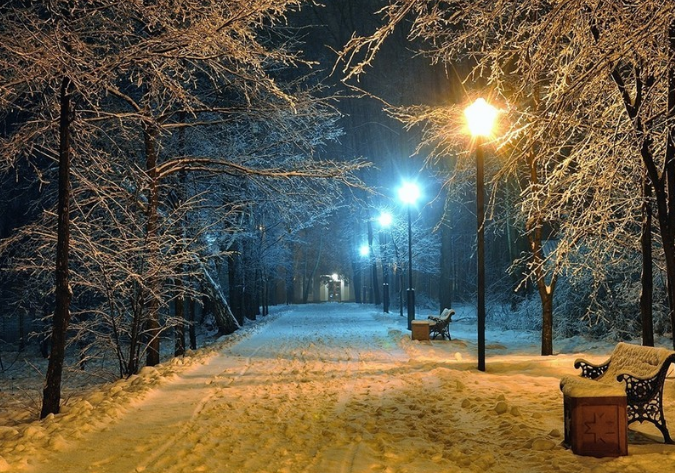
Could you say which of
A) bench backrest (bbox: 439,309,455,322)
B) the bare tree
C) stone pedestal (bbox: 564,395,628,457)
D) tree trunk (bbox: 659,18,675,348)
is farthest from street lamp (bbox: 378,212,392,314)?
stone pedestal (bbox: 564,395,628,457)

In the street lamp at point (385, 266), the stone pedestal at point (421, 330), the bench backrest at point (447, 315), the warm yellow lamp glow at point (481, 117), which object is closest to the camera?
the warm yellow lamp glow at point (481, 117)

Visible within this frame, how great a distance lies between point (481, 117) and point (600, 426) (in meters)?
7.19

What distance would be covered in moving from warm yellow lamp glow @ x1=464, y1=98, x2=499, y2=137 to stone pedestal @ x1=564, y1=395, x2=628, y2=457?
22.6 ft

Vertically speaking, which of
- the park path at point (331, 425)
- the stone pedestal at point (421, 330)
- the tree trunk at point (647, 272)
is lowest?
the park path at point (331, 425)

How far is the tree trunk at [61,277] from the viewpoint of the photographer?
8258 millimetres

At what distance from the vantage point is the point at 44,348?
24.9 m

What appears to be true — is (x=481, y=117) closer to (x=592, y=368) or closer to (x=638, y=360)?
(x=592, y=368)

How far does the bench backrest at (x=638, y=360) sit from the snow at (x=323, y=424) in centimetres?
69

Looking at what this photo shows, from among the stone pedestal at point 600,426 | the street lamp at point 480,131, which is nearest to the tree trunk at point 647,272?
the street lamp at point 480,131

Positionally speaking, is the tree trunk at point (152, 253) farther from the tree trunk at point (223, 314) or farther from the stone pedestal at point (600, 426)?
the tree trunk at point (223, 314)

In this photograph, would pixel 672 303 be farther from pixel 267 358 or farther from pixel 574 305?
pixel 574 305

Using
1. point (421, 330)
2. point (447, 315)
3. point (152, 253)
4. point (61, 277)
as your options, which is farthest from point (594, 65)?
point (447, 315)

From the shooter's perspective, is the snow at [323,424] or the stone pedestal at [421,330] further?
the stone pedestal at [421,330]

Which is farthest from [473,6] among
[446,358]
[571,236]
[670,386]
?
[446,358]
